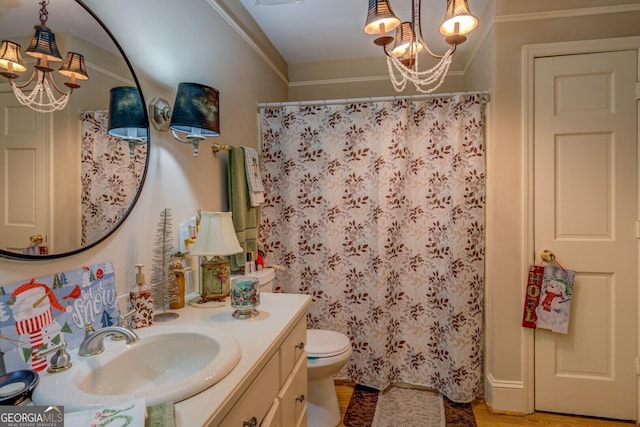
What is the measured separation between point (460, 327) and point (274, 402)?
151cm

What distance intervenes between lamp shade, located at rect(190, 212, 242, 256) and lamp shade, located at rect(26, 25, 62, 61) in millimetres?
691

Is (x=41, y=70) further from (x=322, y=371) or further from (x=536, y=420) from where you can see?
(x=536, y=420)

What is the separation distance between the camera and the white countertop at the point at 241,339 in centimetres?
75

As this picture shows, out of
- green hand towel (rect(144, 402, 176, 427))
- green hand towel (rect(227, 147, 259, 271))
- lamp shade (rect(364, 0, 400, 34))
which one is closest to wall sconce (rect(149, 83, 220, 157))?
green hand towel (rect(227, 147, 259, 271))

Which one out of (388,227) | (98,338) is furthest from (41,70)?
(388,227)

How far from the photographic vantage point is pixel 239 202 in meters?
2.04

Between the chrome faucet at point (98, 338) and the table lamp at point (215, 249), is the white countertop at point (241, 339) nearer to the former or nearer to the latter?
the table lamp at point (215, 249)

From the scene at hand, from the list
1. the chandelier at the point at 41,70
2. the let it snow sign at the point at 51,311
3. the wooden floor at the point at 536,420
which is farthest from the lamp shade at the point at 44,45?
the wooden floor at the point at 536,420

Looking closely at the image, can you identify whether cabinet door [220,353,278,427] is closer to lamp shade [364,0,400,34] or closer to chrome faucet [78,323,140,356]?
chrome faucet [78,323,140,356]

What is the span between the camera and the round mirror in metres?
0.92

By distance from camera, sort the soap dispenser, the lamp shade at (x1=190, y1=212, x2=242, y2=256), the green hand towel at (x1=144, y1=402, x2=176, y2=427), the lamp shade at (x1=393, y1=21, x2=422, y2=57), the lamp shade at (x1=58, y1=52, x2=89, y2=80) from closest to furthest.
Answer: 1. the green hand towel at (x1=144, y1=402, x2=176, y2=427)
2. the lamp shade at (x1=58, y1=52, x2=89, y2=80)
3. the soap dispenser
4. the lamp shade at (x1=190, y1=212, x2=242, y2=256)
5. the lamp shade at (x1=393, y1=21, x2=422, y2=57)

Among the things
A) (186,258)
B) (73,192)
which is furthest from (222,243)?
(73,192)

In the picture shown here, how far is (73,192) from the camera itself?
1083mm

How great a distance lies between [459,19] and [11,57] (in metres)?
1.38
